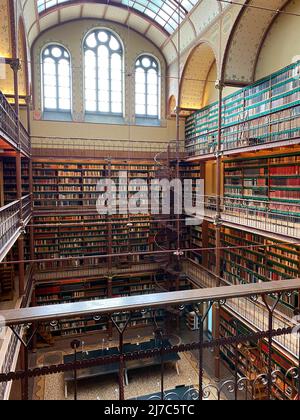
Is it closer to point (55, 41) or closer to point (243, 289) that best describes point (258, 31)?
point (55, 41)

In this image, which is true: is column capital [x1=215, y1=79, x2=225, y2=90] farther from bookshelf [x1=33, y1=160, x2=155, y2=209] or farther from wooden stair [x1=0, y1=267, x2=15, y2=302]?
wooden stair [x1=0, y1=267, x2=15, y2=302]

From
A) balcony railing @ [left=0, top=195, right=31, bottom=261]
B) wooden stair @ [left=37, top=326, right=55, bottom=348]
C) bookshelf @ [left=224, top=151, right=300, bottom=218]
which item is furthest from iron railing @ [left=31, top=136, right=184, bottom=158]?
wooden stair @ [left=37, top=326, right=55, bottom=348]

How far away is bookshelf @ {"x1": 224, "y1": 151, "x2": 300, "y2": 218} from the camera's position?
6586 mm

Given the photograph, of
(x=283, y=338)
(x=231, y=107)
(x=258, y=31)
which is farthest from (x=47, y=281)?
(x=258, y=31)

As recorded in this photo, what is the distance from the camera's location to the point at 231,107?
8594 millimetres

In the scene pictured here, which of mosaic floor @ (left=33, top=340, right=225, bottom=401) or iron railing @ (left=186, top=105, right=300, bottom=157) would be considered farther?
mosaic floor @ (left=33, top=340, right=225, bottom=401)

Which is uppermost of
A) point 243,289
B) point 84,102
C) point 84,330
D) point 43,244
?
point 84,102

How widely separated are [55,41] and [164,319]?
9.17 meters

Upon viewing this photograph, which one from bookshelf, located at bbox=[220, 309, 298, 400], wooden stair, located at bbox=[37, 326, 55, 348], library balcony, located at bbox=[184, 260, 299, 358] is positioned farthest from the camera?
wooden stair, located at bbox=[37, 326, 55, 348]

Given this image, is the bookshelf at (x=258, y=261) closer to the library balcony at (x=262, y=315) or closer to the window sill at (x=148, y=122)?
the library balcony at (x=262, y=315)

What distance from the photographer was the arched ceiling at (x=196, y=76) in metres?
9.58

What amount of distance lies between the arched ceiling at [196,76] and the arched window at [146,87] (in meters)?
1.26

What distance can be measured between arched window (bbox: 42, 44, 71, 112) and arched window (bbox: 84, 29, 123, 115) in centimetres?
63

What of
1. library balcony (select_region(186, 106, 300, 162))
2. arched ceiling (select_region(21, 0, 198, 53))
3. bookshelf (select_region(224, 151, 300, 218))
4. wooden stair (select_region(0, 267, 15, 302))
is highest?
arched ceiling (select_region(21, 0, 198, 53))
